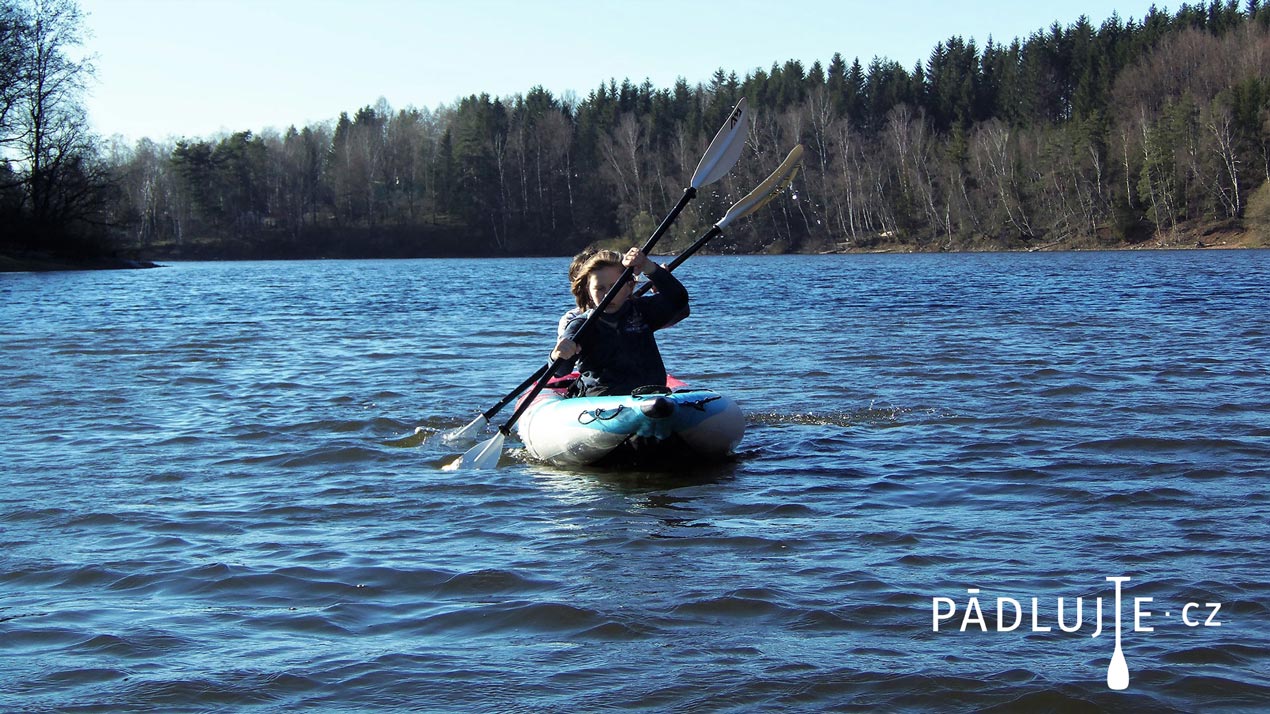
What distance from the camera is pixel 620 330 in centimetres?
773

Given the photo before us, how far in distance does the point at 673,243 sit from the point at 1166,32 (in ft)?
101

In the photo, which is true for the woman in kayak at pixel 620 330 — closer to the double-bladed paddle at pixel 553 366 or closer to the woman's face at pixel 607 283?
the woman's face at pixel 607 283

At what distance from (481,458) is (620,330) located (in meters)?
1.18

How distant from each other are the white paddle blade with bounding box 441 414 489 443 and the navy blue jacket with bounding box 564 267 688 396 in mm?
1124

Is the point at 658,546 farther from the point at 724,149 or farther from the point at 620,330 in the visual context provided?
the point at 724,149

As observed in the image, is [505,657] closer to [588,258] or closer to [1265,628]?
[1265,628]

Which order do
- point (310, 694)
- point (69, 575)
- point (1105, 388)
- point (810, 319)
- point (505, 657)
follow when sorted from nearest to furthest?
point (310, 694) < point (505, 657) < point (69, 575) < point (1105, 388) < point (810, 319)

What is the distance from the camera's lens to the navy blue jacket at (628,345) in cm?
770

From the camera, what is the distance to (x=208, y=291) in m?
31.3

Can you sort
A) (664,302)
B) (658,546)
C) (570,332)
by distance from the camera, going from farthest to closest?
(664,302) → (570,332) → (658,546)

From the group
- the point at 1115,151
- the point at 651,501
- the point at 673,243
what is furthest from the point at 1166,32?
the point at 651,501

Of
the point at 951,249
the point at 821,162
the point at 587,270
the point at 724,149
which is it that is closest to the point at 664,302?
the point at 587,270

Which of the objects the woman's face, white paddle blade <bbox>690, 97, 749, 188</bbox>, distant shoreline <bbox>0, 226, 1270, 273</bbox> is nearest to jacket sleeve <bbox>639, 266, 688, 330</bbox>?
the woman's face

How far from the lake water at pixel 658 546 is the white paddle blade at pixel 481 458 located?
104 millimetres
